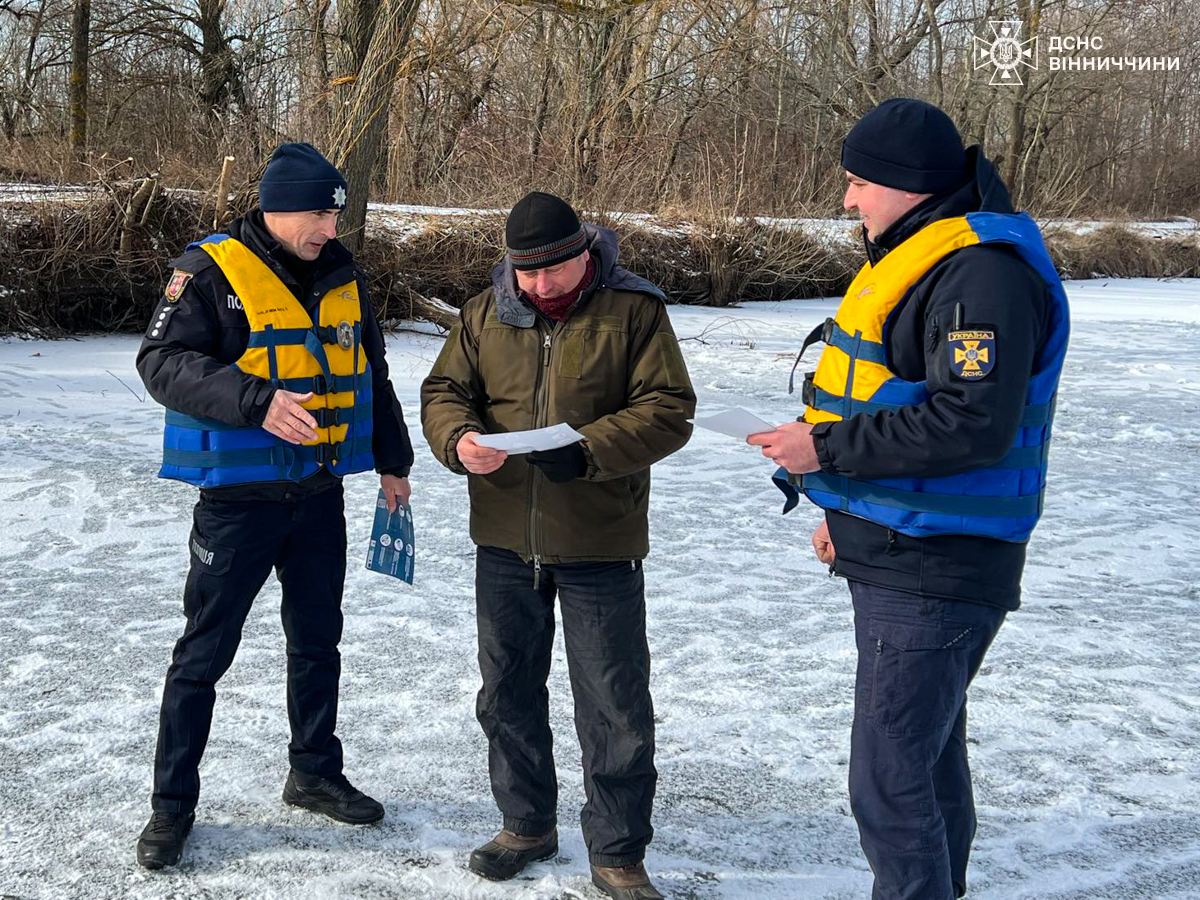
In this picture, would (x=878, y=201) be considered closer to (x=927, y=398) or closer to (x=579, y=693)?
(x=927, y=398)

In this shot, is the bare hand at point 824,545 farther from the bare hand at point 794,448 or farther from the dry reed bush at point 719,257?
the dry reed bush at point 719,257

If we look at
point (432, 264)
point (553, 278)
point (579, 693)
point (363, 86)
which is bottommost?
point (579, 693)

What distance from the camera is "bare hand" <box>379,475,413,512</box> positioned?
341 centimetres

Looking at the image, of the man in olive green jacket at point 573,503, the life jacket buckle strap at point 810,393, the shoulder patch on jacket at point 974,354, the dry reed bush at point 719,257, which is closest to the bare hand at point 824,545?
the life jacket buckle strap at point 810,393

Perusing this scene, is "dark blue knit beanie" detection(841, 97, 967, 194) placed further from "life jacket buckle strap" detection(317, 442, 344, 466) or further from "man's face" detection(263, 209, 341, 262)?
"life jacket buckle strap" detection(317, 442, 344, 466)

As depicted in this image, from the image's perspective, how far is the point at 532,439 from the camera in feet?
8.71

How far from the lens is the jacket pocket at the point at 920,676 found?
232 cm

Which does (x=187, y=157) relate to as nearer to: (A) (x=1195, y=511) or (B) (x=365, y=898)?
(A) (x=1195, y=511)

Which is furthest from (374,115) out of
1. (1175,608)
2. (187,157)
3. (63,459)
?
(1175,608)

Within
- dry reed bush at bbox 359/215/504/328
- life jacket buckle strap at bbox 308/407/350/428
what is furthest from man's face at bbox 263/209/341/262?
dry reed bush at bbox 359/215/504/328

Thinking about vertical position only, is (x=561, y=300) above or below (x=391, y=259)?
below

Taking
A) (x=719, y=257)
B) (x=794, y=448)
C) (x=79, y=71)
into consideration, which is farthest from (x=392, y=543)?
(x=79, y=71)

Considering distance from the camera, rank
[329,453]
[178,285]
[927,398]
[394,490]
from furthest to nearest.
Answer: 1. [394,490]
2. [329,453]
3. [178,285]
4. [927,398]

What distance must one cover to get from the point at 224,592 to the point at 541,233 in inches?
49.3
